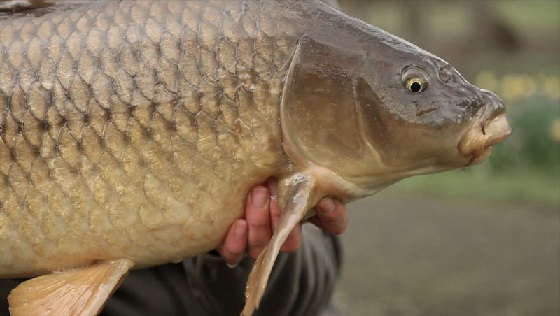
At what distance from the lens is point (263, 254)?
1549 millimetres

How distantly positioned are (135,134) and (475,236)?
122 inches

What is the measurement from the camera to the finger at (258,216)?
1.64 meters

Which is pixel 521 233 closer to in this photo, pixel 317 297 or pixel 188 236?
pixel 317 297

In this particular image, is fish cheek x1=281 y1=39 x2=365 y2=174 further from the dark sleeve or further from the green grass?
the green grass

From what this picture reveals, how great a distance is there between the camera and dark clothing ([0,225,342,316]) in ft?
6.28

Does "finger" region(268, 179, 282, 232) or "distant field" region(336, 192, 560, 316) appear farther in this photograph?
"distant field" region(336, 192, 560, 316)

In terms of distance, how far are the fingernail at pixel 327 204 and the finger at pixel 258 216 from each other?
107 mm

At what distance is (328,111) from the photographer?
1.62 metres

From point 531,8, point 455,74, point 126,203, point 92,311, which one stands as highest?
point 455,74

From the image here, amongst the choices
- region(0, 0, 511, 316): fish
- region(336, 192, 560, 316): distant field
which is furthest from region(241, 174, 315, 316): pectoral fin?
region(336, 192, 560, 316): distant field

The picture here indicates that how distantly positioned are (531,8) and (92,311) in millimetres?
13891

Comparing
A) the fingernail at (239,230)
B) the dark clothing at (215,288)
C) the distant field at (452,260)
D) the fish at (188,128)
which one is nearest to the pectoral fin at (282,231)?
the fish at (188,128)

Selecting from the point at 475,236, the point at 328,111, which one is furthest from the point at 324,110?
the point at 475,236

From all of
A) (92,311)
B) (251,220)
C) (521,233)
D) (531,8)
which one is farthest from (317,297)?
(531,8)
